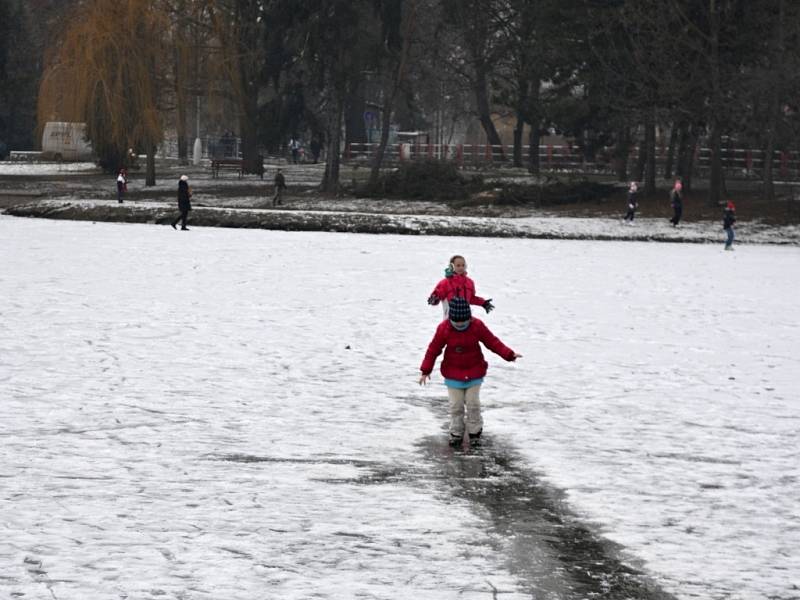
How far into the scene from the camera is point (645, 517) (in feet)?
33.1

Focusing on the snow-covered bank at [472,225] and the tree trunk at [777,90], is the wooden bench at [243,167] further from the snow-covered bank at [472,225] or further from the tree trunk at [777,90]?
the tree trunk at [777,90]

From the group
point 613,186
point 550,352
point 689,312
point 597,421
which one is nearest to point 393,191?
point 613,186

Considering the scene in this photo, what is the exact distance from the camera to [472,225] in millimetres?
44938

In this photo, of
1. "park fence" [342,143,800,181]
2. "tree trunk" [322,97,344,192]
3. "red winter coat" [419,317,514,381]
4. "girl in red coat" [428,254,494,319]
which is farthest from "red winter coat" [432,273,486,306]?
"tree trunk" [322,97,344,192]

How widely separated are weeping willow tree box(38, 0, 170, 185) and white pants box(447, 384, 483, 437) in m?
45.1

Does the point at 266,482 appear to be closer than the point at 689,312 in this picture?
Yes

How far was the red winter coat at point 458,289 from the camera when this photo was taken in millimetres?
12102

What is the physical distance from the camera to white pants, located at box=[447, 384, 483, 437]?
40.3 ft

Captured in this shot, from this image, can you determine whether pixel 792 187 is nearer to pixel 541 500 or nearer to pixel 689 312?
pixel 689 312

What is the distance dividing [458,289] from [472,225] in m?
33.0

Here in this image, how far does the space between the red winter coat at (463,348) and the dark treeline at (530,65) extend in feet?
117

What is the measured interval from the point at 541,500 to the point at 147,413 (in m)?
4.63

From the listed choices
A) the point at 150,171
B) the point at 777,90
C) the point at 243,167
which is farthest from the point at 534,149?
the point at 777,90

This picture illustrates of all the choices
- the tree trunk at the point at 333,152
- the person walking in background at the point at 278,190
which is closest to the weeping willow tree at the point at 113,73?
the person walking in background at the point at 278,190
